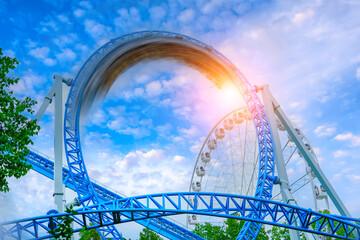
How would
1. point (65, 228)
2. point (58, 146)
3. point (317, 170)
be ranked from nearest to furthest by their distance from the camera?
point (65, 228) → point (58, 146) → point (317, 170)

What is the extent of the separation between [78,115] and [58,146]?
10.7ft

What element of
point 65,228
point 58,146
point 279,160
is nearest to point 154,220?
point 58,146

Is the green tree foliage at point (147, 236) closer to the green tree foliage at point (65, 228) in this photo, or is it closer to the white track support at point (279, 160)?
the white track support at point (279, 160)

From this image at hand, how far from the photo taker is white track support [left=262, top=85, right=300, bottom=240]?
1930cm

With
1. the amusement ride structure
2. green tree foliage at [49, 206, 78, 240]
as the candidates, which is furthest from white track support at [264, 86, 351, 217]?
green tree foliage at [49, 206, 78, 240]

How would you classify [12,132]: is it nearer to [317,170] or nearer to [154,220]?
[154,220]

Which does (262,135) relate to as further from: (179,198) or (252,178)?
(179,198)

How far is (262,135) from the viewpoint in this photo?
22.4 meters

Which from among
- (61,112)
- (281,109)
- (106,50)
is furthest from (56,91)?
(281,109)

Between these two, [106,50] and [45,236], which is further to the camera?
[106,50]

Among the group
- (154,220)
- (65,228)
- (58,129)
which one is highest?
(58,129)

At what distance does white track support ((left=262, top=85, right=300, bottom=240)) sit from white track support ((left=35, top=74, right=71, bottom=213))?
12574 millimetres

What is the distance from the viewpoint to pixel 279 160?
21.0 metres

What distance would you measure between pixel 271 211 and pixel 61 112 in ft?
44.1
